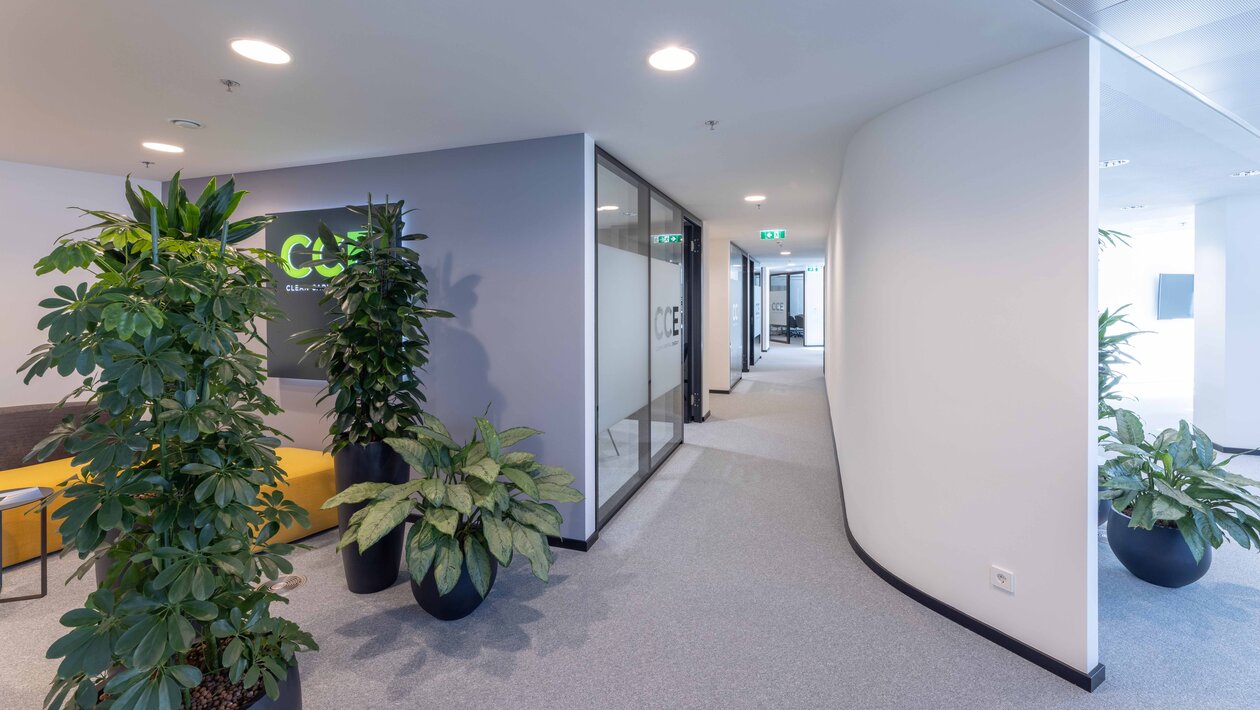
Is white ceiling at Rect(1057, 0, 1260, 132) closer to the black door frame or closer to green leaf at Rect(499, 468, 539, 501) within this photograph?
green leaf at Rect(499, 468, 539, 501)

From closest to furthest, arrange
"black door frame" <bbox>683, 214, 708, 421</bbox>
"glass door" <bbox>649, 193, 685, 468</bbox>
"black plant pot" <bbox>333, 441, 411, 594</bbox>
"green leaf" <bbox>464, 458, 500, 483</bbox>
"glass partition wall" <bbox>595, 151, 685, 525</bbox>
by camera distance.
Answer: "green leaf" <bbox>464, 458, 500, 483</bbox>
"black plant pot" <bbox>333, 441, 411, 594</bbox>
"glass partition wall" <bbox>595, 151, 685, 525</bbox>
"glass door" <bbox>649, 193, 685, 468</bbox>
"black door frame" <bbox>683, 214, 708, 421</bbox>

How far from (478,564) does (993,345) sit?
8.42 feet

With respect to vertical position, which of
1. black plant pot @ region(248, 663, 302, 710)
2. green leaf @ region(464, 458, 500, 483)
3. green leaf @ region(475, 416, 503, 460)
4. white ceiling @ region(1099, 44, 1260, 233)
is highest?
white ceiling @ region(1099, 44, 1260, 233)

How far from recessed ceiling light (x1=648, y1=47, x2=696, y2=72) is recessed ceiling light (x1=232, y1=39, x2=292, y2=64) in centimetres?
154

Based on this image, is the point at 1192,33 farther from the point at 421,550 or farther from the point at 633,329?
the point at 421,550

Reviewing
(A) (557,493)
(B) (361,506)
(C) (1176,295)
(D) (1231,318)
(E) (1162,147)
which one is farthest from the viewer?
(C) (1176,295)

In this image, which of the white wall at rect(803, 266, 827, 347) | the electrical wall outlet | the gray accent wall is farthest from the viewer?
the white wall at rect(803, 266, 827, 347)

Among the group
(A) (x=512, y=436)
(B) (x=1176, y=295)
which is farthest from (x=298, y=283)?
(B) (x=1176, y=295)

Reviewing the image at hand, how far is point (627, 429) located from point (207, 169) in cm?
379

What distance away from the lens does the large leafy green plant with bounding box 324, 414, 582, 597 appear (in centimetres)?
267

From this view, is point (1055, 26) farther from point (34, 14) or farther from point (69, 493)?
point (34, 14)

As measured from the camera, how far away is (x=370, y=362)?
126 inches

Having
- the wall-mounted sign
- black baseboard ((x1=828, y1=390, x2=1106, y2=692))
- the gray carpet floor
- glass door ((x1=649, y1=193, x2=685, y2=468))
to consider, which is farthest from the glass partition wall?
the wall-mounted sign

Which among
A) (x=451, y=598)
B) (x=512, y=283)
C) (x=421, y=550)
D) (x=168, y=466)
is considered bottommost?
(x=451, y=598)
